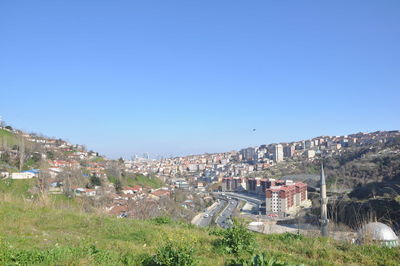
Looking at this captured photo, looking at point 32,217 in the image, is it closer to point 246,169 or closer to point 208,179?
point 208,179

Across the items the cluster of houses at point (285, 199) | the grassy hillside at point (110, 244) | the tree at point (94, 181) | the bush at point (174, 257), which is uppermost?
the bush at point (174, 257)

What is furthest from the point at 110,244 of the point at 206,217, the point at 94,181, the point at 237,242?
the point at 94,181

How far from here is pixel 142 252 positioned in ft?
11.5

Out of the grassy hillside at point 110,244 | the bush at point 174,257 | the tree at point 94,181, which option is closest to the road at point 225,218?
the grassy hillside at point 110,244

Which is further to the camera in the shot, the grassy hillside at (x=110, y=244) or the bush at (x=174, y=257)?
the grassy hillside at (x=110, y=244)

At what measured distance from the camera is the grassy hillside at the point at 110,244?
2959 millimetres

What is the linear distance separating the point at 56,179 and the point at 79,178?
303 centimetres

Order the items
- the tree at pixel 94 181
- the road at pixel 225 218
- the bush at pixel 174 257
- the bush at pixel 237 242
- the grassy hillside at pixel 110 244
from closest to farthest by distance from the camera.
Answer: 1. the bush at pixel 174 257
2. the grassy hillside at pixel 110 244
3. the bush at pixel 237 242
4. the road at pixel 225 218
5. the tree at pixel 94 181

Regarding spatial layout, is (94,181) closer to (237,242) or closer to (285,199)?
(285,199)

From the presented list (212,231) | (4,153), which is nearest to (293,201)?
(4,153)

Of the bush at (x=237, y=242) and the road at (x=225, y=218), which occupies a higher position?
the bush at (x=237, y=242)

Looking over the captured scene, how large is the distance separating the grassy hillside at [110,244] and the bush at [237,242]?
3.9 inches

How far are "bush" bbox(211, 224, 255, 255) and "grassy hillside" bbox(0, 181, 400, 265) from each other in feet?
0.33

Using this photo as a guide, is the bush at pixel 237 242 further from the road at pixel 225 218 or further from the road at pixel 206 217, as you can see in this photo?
the road at pixel 206 217
